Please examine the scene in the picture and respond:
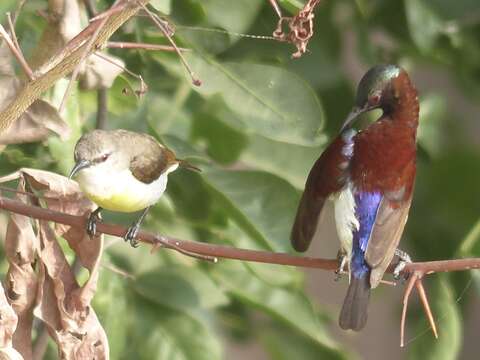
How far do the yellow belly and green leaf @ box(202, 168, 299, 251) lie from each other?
246mm

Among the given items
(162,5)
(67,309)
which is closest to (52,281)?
(67,309)

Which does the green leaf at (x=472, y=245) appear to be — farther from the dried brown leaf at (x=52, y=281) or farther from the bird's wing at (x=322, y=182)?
the dried brown leaf at (x=52, y=281)

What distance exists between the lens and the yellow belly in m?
1.78

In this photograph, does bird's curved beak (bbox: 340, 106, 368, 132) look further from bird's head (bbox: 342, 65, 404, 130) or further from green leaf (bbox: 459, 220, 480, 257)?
green leaf (bbox: 459, 220, 480, 257)

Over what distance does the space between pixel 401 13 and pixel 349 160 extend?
3.62ft

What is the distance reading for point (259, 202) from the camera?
6.80 ft

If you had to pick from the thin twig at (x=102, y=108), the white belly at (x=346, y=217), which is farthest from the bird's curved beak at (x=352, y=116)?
the thin twig at (x=102, y=108)

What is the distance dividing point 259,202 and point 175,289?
0.38m

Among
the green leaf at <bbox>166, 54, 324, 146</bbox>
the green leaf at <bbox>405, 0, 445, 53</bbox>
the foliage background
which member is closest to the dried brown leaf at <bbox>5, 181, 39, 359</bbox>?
the foliage background

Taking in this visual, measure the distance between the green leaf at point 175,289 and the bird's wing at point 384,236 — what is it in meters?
0.69

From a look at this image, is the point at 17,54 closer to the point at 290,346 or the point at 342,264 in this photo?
the point at 342,264

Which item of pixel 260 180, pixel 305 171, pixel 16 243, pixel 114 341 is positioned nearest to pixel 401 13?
pixel 305 171

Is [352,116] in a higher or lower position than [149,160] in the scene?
higher

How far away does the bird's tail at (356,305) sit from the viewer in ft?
5.80
